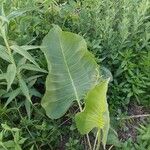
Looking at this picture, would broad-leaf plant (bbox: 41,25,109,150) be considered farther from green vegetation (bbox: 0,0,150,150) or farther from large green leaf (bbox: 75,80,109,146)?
large green leaf (bbox: 75,80,109,146)

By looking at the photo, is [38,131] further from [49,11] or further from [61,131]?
[49,11]

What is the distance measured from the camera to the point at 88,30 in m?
3.18

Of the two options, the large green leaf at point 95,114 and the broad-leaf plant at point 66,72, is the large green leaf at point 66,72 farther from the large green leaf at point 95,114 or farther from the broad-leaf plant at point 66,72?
the large green leaf at point 95,114

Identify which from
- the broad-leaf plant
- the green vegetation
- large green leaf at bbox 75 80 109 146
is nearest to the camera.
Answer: large green leaf at bbox 75 80 109 146

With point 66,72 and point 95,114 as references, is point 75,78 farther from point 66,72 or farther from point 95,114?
point 95,114

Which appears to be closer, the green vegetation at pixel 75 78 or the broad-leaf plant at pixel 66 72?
the green vegetation at pixel 75 78

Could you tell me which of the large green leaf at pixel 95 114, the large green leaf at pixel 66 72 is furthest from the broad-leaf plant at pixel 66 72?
the large green leaf at pixel 95 114

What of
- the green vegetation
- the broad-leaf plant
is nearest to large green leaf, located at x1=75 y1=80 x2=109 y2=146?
the green vegetation

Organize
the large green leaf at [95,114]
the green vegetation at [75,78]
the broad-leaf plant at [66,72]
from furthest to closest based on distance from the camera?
1. the broad-leaf plant at [66,72]
2. the green vegetation at [75,78]
3. the large green leaf at [95,114]

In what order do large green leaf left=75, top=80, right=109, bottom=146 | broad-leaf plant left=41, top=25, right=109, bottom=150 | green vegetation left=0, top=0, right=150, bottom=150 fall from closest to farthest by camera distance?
large green leaf left=75, top=80, right=109, bottom=146
green vegetation left=0, top=0, right=150, bottom=150
broad-leaf plant left=41, top=25, right=109, bottom=150

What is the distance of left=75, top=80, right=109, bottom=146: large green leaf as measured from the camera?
8.00ft

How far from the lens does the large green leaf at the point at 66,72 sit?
277 centimetres

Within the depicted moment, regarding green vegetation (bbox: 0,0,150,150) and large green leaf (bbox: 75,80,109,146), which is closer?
large green leaf (bbox: 75,80,109,146)

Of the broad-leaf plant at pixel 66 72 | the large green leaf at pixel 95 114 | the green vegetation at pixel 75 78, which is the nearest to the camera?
the large green leaf at pixel 95 114
